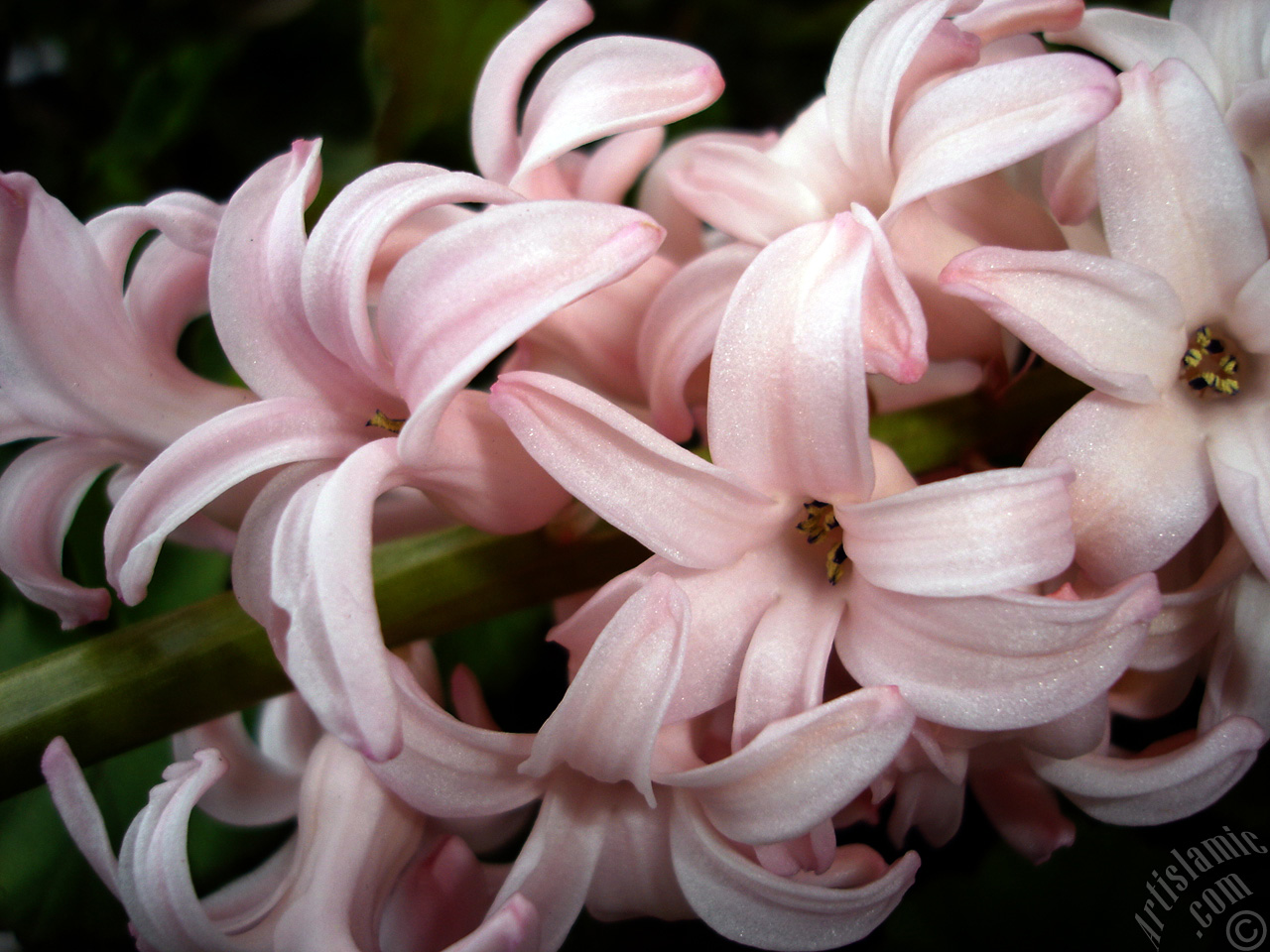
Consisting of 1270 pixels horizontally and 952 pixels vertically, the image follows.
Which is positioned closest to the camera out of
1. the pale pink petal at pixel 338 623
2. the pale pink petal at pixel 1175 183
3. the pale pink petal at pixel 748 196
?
the pale pink petal at pixel 338 623

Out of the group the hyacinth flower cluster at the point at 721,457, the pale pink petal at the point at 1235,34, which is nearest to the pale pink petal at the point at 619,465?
the hyacinth flower cluster at the point at 721,457

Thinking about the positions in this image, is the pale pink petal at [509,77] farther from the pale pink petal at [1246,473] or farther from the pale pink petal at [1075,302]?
the pale pink petal at [1246,473]

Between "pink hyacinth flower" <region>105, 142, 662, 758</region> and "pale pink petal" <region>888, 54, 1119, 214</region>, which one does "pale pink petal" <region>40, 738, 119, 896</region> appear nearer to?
"pink hyacinth flower" <region>105, 142, 662, 758</region>

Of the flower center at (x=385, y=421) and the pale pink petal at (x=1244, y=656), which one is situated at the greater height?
the flower center at (x=385, y=421)

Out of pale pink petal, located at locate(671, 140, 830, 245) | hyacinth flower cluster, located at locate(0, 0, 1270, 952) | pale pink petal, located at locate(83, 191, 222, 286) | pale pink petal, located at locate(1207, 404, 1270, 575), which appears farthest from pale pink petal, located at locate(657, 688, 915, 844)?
pale pink petal, located at locate(83, 191, 222, 286)

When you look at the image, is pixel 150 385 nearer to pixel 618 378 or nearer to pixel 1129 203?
pixel 618 378

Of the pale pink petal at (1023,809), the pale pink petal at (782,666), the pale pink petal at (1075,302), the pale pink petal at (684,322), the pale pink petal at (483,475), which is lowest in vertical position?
the pale pink petal at (1023,809)

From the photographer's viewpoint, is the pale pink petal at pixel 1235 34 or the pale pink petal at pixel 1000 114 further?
the pale pink petal at pixel 1235 34

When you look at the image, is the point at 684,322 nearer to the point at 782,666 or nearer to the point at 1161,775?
the point at 782,666
